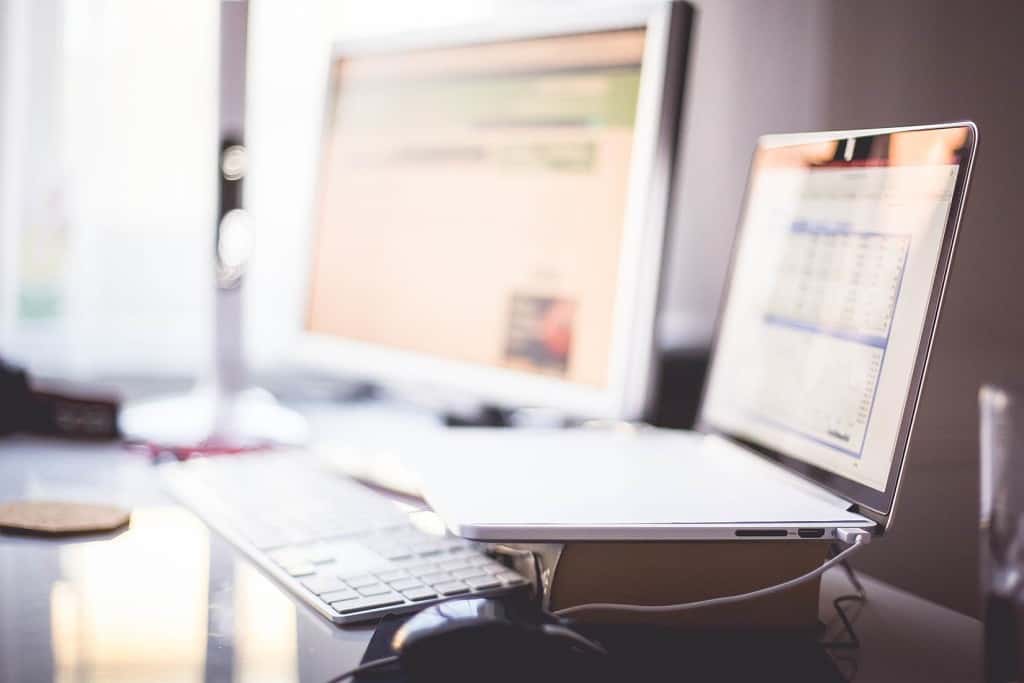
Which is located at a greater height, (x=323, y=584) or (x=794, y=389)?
(x=794, y=389)

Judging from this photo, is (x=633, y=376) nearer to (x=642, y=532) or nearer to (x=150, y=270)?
(x=642, y=532)

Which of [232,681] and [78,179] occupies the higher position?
[78,179]

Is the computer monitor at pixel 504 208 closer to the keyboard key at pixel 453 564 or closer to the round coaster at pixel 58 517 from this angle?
the keyboard key at pixel 453 564

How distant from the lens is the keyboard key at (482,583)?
2.37 ft

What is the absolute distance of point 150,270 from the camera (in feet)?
4.98

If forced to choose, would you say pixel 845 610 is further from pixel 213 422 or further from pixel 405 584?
pixel 213 422

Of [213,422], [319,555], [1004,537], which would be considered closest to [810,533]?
[1004,537]

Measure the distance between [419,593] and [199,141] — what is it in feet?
3.28

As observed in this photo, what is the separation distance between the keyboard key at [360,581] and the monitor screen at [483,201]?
1.10 feet

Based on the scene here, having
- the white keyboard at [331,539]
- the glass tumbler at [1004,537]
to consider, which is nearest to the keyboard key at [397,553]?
the white keyboard at [331,539]

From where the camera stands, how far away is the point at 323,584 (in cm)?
72

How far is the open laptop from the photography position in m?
0.68

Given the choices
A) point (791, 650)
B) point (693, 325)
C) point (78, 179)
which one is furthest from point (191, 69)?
point (791, 650)

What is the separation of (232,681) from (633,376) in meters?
0.48
